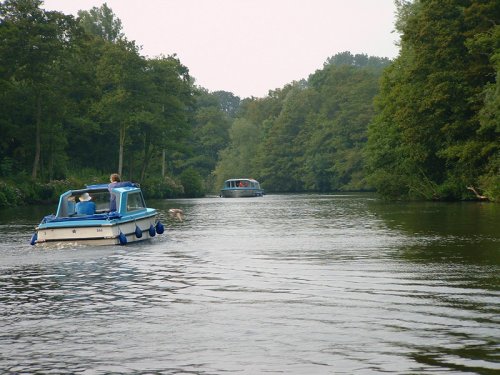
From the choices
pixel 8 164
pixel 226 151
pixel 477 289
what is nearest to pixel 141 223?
pixel 477 289

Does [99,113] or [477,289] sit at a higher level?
[99,113]

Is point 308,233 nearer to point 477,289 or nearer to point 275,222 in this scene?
point 275,222

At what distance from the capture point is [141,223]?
2961 cm

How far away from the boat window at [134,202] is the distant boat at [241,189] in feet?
255

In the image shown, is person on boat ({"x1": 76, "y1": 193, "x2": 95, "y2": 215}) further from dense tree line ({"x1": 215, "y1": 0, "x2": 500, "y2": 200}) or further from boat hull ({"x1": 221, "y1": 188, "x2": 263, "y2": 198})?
boat hull ({"x1": 221, "y1": 188, "x2": 263, "y2": 198})

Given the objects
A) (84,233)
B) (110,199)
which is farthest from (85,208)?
(84,233)

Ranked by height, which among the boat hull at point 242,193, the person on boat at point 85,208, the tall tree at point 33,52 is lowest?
the person on boat at point 85,208

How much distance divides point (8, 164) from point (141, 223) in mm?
46109

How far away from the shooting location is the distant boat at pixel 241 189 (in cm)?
10956

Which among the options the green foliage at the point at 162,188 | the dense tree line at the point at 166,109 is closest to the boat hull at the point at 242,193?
the dense tree line at the point at 166,109

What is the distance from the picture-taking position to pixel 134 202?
3055cm

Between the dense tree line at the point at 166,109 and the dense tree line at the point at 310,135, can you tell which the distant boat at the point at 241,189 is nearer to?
the dense tree line at the point at 166,109

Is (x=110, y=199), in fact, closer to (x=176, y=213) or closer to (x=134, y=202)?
(x=134, y=202)

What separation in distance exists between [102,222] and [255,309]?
14.1m
